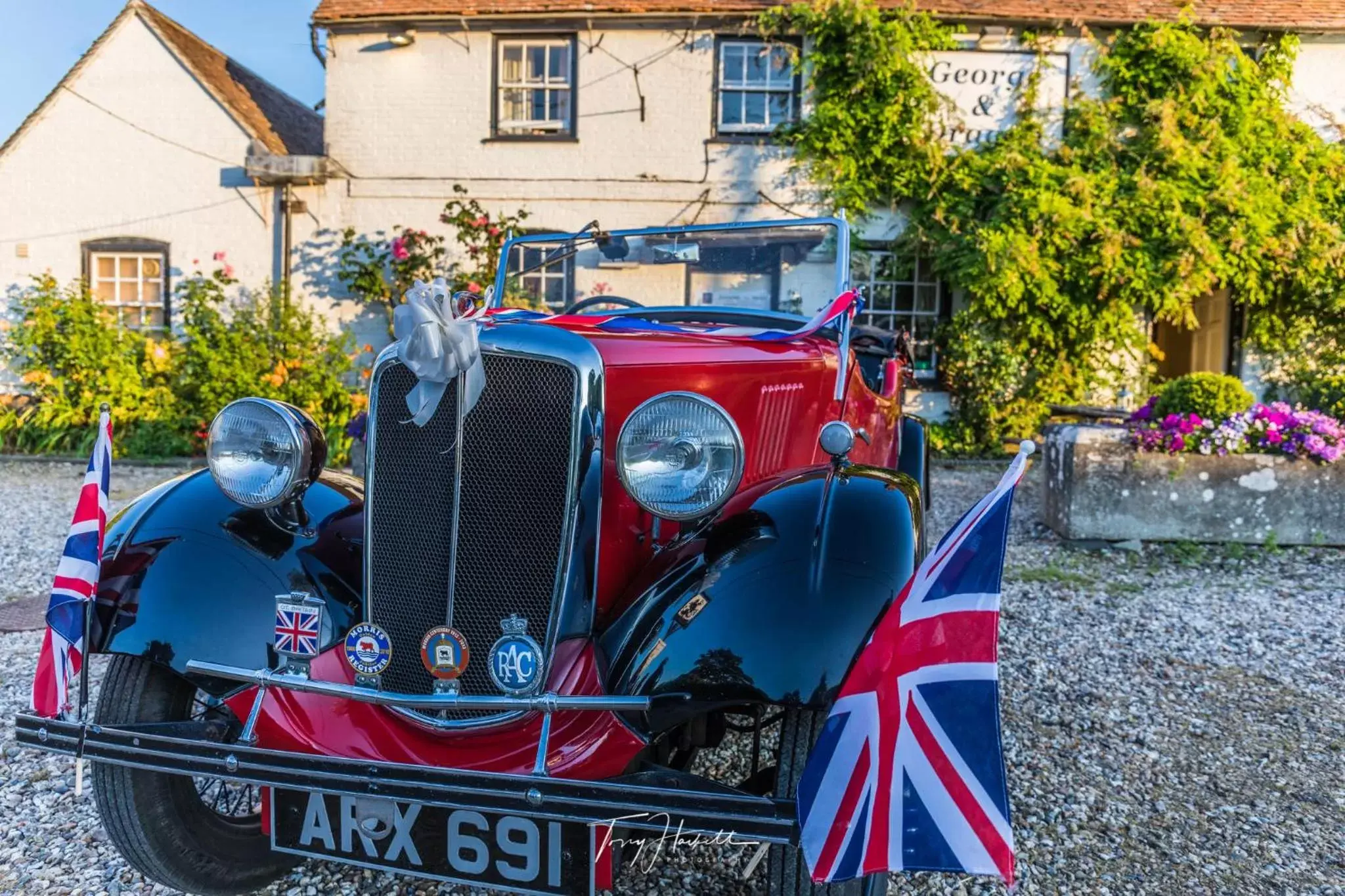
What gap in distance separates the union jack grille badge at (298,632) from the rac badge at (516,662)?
422mm

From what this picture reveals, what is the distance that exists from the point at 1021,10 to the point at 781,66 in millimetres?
2525

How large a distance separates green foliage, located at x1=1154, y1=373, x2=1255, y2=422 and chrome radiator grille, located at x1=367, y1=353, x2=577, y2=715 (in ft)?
17.4

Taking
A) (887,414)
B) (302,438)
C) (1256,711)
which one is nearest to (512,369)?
(302,438)

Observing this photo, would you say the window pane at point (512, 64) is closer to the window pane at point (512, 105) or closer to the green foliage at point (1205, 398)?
the window pane at point (512, 105)

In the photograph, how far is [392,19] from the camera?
33.3 ft

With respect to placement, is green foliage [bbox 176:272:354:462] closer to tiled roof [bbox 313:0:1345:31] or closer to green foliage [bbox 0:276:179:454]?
green foliage [bbox 0:276:179:454]

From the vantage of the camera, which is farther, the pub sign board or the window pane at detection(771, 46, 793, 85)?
the window pane at detection(771, 46, 793, 85)

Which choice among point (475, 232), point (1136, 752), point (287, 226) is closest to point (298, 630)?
point (1136, 752)

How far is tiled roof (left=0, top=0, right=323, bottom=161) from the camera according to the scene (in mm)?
10742

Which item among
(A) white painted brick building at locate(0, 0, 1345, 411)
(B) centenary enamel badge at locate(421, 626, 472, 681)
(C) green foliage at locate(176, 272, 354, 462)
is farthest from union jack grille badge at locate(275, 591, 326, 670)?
(A) white painted brick building at locate(0, 0, 1345, 411)

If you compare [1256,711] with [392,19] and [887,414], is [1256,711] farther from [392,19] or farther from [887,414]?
[392,19]

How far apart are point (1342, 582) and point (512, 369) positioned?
519 centimetres

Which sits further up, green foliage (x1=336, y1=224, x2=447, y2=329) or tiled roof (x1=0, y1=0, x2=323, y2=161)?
tiled roof (x1=0, y1=0, x2=323, y2=161)

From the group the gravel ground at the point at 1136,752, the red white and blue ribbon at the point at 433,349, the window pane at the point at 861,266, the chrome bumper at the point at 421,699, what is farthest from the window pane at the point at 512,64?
the chrome bumper at the point at 421,699
